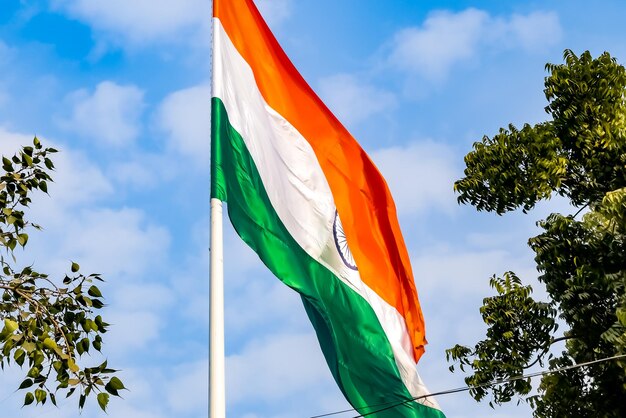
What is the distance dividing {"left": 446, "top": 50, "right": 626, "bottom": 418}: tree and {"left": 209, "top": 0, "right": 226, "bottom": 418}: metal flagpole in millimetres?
6911

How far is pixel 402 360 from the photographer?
7.32m

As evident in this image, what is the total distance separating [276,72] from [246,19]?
45 cm

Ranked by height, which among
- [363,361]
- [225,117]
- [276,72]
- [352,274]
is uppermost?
[276,72]

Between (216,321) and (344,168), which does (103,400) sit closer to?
(216,321)

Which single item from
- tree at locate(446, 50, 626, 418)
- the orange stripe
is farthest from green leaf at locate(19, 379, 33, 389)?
→ tree at locate(446, 50, 626, 418)

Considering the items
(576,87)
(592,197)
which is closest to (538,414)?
(592,197)

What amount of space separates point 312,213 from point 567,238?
254 inches

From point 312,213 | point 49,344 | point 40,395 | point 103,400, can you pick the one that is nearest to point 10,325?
point 49,344

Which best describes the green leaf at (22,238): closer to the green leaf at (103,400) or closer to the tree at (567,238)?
the green leaf at (103,400)

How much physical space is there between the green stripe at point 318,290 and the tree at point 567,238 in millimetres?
5441

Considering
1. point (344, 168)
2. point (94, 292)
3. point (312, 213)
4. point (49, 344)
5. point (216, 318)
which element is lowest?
point (49, 344)

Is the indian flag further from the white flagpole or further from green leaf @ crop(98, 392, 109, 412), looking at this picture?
green leaf @ crop(98, 392, 109, 412)

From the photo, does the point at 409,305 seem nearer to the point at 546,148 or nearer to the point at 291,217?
the point at 291,217

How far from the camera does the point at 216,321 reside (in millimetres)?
5574
